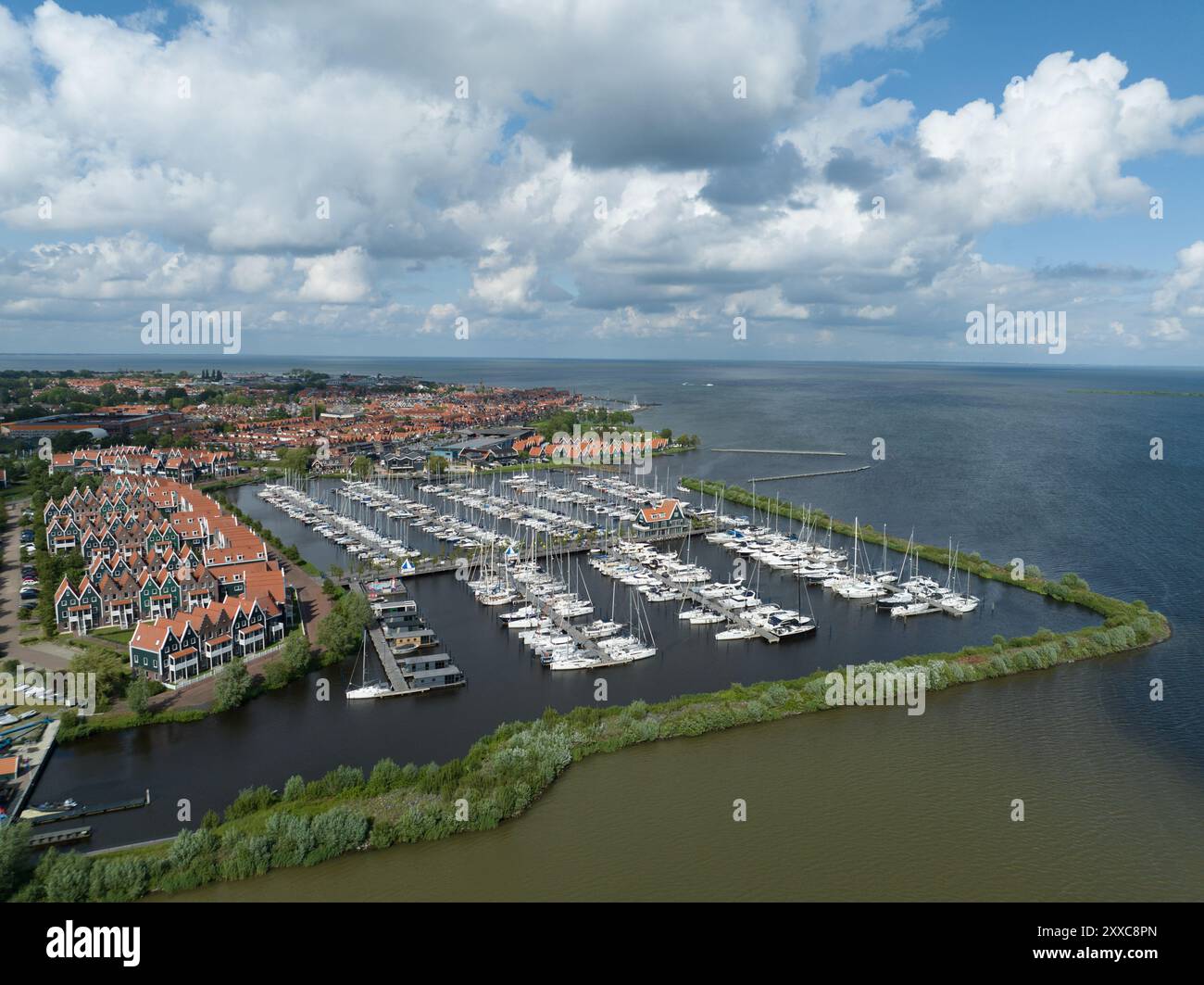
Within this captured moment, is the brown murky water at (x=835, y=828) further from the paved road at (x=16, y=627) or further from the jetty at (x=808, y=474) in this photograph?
the jetty at (x=808, y=474)

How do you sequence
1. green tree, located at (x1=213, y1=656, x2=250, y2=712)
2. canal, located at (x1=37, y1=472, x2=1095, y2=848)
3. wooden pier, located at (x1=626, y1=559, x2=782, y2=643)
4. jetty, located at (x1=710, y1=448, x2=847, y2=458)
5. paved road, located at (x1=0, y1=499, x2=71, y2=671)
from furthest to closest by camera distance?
1. jetty, located at (x1=710, y1=448, x2=847, y2=458)
2. wooden pier, located at (x1=626, y1=559, x2=782, y2=643)
3. paved road, located at (x1=0, y1=499, x2=71, y2=671)
4. green tree, located at (x1=213, y1=656, x2=250, y2=712)
5. canal, located at (x1=37, y1=472, x2=1095, y2=848)

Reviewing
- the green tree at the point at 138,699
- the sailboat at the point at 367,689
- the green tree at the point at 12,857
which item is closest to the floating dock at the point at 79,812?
the green tree at the point at 12,857

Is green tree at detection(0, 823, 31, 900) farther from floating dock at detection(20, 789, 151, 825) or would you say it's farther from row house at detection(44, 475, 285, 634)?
row house at detection(44, 475, 285, 634)

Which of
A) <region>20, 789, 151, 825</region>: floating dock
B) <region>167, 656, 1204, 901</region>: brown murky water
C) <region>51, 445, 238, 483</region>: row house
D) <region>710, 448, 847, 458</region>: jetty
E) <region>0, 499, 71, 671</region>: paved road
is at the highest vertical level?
<region>710, 448, 847, 458</region>: jetty

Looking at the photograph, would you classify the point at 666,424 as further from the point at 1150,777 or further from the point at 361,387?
the point at 1150,777

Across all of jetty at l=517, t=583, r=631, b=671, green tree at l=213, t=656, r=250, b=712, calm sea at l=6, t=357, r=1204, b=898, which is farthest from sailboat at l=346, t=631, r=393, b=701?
jetty at l=517, t=583, r=631, b=671

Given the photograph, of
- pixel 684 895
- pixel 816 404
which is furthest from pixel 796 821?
pixel 816 404

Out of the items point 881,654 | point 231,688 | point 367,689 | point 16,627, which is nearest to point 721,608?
point 881,654

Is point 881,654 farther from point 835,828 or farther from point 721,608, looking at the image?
point 835,828
